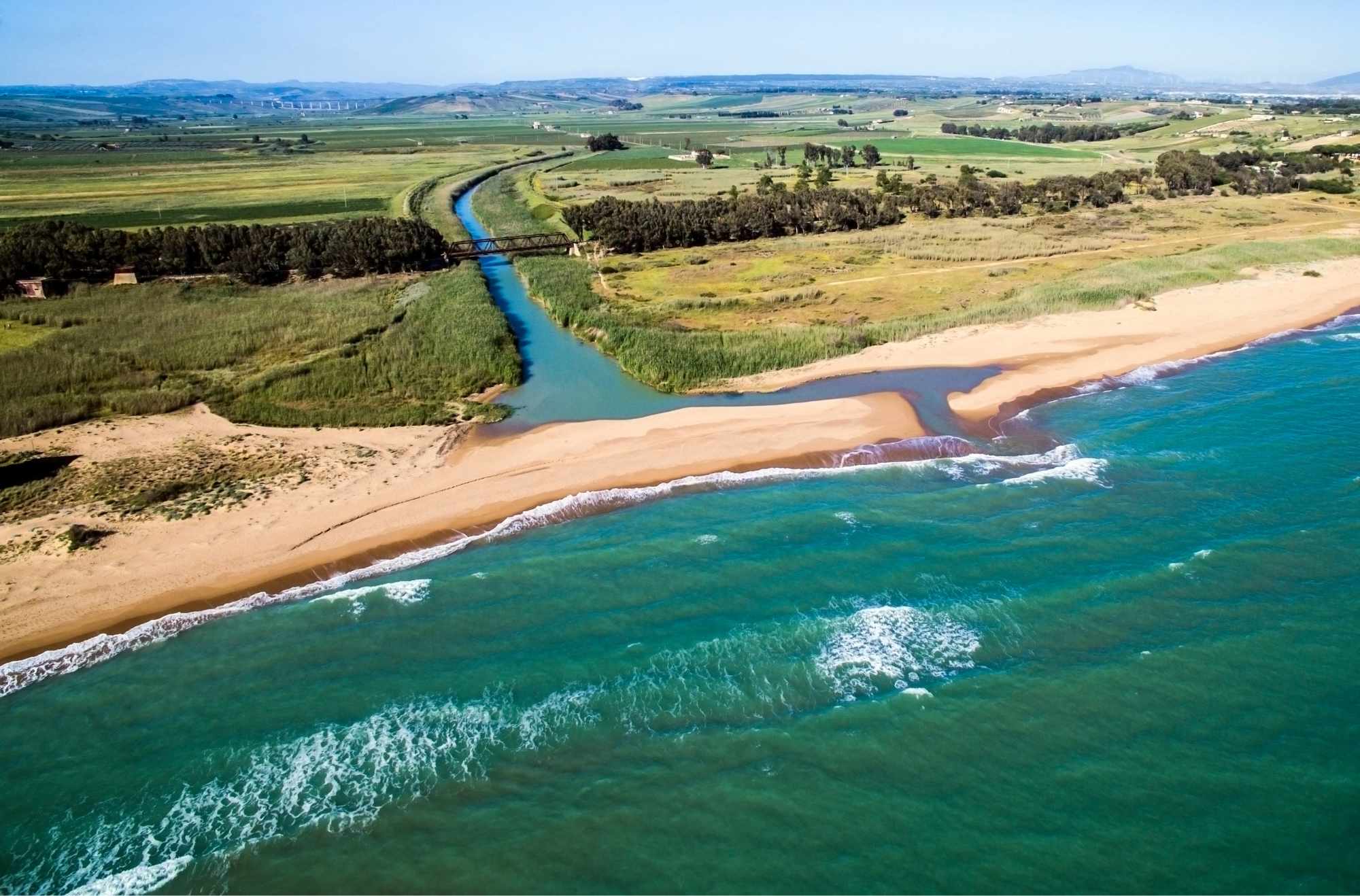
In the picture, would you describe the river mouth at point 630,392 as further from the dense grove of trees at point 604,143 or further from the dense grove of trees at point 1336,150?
the dense grove of trees at point 604,143

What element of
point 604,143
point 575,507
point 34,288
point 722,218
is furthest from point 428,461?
point 604,143

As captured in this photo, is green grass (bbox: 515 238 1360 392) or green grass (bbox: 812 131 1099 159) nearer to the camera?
green grass (bbox: 515 238 1360 392)

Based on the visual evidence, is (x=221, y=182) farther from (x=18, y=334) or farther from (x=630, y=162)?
(x=18, y=334)

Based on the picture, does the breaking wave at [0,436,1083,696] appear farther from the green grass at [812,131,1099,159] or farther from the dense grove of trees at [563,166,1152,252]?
the green grass at [812,131,1099,159]

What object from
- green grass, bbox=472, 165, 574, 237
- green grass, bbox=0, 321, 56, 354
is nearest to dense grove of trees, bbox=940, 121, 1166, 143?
green grass, bbox=472, 165, 574, 237

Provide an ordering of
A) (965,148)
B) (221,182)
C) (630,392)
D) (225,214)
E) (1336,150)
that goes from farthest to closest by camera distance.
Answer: (965,148) < (221,182) < (1336,150) < (225,214) < (630,392)

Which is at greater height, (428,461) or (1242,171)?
(1242,171)
